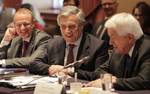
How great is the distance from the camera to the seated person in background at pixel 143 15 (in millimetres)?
4953

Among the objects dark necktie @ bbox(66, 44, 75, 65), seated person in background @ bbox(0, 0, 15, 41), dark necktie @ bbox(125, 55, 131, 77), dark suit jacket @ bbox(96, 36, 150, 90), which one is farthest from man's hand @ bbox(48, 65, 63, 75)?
seated person in background @ bbox(0, 0, 15, 41)

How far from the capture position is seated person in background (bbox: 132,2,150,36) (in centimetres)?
495

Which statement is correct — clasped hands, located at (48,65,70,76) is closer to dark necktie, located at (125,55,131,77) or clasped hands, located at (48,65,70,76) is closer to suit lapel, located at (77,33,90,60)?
suit lapel, located at (77,33,90,60)

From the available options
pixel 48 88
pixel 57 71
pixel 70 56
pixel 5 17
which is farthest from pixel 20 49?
pixel 5 17

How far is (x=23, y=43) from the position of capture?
4.07 m

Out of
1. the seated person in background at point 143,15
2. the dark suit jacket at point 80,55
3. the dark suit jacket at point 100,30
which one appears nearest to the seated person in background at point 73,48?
the dark suit jacket at point 80,55

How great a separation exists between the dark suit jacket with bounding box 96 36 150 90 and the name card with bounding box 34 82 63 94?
0.53 m

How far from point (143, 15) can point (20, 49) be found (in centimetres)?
178

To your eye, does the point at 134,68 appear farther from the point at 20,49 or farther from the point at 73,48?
the point at 20,49

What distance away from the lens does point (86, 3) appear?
20.3 feet

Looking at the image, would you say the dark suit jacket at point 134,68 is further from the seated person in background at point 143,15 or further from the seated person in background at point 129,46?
the seated person in background at point 143,15

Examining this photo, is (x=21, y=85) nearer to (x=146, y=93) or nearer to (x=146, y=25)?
(x=146, y=93)

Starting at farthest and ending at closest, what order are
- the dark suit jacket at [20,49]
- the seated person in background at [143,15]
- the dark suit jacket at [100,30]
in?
the seated person in background at [143,15] < the dark suit jacket at [100,30] < the dark suit jacket at [20,49]

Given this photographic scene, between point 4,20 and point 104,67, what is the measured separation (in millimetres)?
2898
